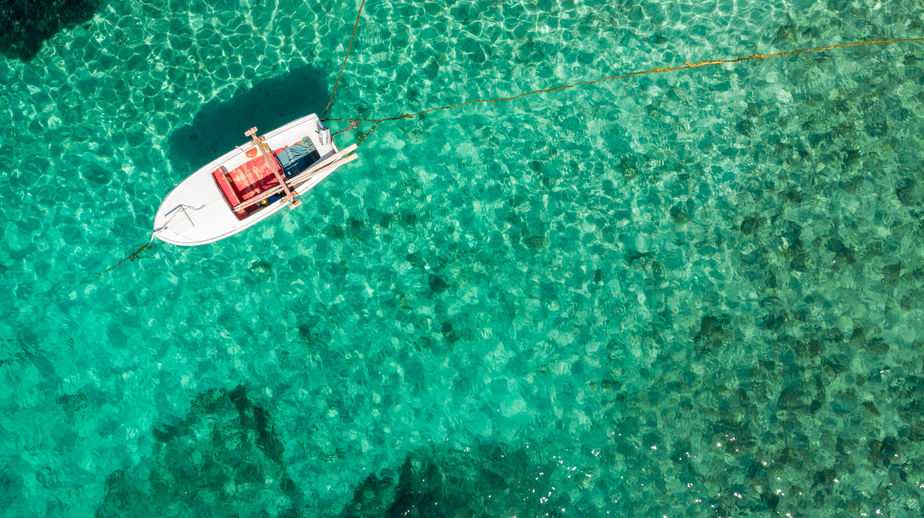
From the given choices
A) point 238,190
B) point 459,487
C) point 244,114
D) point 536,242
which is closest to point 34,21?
point 244,114

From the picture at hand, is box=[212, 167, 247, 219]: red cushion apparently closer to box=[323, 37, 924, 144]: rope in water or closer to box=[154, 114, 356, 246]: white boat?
box=[154, 114, 356, 246]: white boat

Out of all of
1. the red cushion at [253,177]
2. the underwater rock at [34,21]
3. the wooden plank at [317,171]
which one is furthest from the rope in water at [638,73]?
the underwater rock at [34,21]

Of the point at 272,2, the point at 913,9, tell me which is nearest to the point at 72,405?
the point at 272,2

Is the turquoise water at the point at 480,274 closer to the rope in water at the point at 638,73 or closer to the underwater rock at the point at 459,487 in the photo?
the underwater rock at the point at 459,487

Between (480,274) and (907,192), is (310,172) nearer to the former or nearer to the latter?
(480,274)

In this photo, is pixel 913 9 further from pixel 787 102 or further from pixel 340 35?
pixel 340 35
